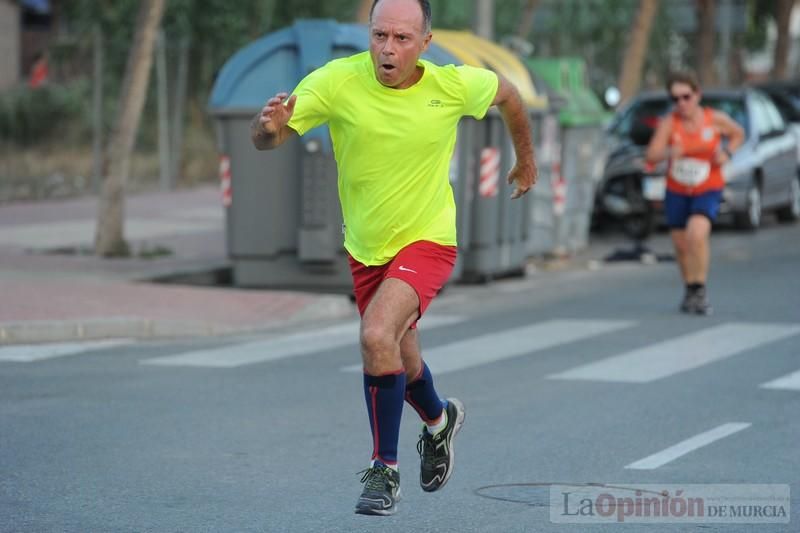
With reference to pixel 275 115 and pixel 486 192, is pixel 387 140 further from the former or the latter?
pixel 486 192

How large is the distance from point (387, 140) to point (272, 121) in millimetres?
449

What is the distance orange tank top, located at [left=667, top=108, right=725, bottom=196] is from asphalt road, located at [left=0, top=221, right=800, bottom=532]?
0.99m

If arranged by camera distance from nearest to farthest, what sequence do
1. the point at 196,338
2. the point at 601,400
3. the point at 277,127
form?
the point at 277,127 → the point at 601,400 → the point at 196,338

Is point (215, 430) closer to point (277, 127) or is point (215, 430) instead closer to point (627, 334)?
point (277, 127)

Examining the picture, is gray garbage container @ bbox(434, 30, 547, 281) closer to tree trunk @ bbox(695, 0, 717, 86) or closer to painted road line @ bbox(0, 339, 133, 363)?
painted road line @ bbox(0, 339, 133, 363)

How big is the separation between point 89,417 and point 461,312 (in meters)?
5.66

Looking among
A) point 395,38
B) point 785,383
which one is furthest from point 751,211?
point 395,38

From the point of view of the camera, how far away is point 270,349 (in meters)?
11.3

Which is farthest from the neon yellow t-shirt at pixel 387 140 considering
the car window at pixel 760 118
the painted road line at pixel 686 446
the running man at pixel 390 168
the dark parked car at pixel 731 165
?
the car window at pixel 760 118

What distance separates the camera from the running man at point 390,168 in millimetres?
5945

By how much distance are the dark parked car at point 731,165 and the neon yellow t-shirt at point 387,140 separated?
13.1 meters

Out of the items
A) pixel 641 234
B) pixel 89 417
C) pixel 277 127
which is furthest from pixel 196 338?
pixel 641 234

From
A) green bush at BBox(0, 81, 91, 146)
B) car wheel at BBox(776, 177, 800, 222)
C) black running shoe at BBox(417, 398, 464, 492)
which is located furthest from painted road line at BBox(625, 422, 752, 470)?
green bush at BBox(0, 81, 91, 146)

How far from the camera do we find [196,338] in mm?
11969
